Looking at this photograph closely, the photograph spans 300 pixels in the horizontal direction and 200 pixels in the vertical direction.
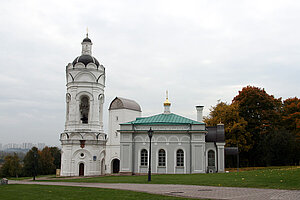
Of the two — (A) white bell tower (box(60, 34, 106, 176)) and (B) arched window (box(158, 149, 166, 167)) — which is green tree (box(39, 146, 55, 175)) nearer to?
(A) white bell tower (box(60, 34, 106, 176))

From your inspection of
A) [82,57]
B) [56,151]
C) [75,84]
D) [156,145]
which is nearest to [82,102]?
[75,84]

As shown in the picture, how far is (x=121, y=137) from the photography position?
35062 millimetres


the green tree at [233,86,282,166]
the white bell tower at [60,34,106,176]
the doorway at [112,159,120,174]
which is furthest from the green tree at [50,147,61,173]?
the green tree at [233,86,282,166]

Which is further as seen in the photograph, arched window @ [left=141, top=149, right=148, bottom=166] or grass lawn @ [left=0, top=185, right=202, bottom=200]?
arched window @ [left=141, top=149, right=148, bottom=166]

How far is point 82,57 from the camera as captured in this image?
42438mm

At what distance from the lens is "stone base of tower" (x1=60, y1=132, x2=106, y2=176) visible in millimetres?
40125

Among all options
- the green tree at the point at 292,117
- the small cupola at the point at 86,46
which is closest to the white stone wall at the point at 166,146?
the small cupola at the point at 86,46

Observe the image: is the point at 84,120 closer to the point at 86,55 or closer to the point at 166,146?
the point at 86,55

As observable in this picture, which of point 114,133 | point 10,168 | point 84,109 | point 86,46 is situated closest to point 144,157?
point 114,133

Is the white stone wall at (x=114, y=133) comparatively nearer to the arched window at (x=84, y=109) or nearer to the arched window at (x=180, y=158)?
the arched window at (x=84, y=109)

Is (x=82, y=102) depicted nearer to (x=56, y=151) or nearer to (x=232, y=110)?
(x=232, y=110)

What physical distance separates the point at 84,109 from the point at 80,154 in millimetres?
5850

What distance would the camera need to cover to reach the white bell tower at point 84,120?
4038 centimetres

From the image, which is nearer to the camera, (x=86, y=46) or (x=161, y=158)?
(x=161, y=158)
